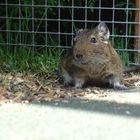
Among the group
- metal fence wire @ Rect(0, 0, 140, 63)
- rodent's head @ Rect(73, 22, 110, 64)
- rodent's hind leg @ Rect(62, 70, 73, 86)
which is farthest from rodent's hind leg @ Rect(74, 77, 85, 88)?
metal fence wire @ Rect(0, 0, 140, 63)

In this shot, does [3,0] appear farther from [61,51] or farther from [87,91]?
[87,91]

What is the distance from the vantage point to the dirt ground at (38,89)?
5688 millimetres

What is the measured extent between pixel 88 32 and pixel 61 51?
1.36m

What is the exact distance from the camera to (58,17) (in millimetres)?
7727

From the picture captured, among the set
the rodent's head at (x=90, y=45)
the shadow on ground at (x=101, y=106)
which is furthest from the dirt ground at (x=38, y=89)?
the rodent's head at (x=90, y=45)

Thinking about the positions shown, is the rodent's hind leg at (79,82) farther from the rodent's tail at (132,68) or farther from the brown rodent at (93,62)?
the rodent's tail at (132,68)

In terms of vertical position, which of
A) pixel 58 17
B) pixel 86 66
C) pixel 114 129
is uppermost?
pixel 58 17

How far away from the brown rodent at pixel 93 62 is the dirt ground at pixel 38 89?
113 mm

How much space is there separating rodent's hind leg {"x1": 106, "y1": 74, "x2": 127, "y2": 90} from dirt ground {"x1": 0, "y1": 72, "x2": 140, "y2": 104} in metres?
0.08

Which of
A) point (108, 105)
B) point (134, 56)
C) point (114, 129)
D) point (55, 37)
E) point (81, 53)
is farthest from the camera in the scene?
point (55, 37)

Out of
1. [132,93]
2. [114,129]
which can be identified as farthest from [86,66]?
[114,129]

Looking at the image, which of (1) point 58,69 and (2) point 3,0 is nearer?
(1) point 58,69

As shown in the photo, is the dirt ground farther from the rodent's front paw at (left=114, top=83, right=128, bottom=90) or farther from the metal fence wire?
the metal fence wire

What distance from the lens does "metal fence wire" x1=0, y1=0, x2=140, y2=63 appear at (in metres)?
→ 7.27
